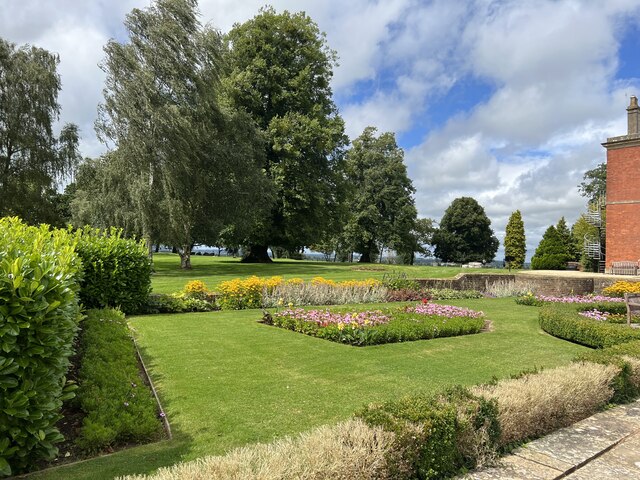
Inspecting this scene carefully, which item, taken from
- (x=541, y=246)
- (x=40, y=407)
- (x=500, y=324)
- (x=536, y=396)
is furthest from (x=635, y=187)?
(x=40, y=407)

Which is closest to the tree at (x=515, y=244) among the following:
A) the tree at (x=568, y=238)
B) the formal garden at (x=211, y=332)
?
the tree at (x=568, y=238)

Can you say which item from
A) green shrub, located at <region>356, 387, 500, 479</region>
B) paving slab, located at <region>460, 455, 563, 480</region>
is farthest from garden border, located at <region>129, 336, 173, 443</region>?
paving slab, located at <region>460, 455, 563, 480</region>

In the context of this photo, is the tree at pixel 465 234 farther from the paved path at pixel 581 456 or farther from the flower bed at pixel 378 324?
the paved path at pixel 581 456

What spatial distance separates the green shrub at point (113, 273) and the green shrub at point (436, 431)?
7.80 meters

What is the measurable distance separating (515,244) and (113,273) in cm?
3705

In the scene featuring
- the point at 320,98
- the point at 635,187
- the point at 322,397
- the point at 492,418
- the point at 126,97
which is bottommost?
the point at 322,397

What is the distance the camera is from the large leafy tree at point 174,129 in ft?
69.5

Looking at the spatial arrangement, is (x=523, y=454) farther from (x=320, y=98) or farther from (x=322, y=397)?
(x=320, y=98)

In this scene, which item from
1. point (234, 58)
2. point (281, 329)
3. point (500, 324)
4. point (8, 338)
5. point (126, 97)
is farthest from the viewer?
point (234, 58)

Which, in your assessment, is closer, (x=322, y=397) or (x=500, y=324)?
(x=322, y=397)

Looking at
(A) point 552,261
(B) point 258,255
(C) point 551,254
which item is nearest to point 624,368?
(B) point 258,255

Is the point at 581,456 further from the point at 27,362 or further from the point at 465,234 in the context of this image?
the point at 465,234

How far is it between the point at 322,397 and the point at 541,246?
34.3 meters

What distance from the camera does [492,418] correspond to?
343 cm
